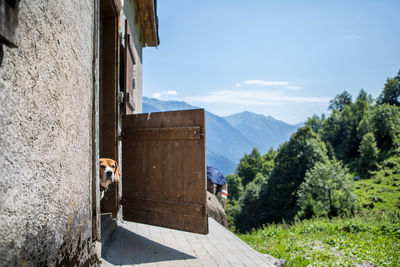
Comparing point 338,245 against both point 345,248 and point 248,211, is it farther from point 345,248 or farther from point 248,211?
point 248,211

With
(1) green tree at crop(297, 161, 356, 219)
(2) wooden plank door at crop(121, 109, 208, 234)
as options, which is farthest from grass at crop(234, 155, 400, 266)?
(1) green tree at crop(297, 161, 356, 219)

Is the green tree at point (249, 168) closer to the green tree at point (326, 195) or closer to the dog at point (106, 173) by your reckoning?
the green tree at point (326, 195)

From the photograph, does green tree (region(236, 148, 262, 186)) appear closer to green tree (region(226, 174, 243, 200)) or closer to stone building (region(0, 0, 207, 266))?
green tree (region(226, 174, 243, 200))

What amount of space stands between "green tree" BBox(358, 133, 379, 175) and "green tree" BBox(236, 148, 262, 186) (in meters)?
20.5

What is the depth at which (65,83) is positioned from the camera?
6.32ft

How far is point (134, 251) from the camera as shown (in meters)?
3.49

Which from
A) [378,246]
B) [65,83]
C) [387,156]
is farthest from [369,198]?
[65,83]

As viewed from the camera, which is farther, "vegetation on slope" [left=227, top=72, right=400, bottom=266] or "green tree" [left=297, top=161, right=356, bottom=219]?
"green tree" [left=297, top=161, right=356, bottom=219]

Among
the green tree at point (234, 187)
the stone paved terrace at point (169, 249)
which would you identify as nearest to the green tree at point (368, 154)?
the green tree at point (234, 187)

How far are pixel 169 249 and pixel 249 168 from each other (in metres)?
61.5

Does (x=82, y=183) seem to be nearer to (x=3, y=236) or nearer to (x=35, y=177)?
(x=35, y=177)

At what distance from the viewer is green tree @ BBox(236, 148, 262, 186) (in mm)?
63094

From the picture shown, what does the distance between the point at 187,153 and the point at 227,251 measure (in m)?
1.40

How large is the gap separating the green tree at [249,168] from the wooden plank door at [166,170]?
6008 cm
